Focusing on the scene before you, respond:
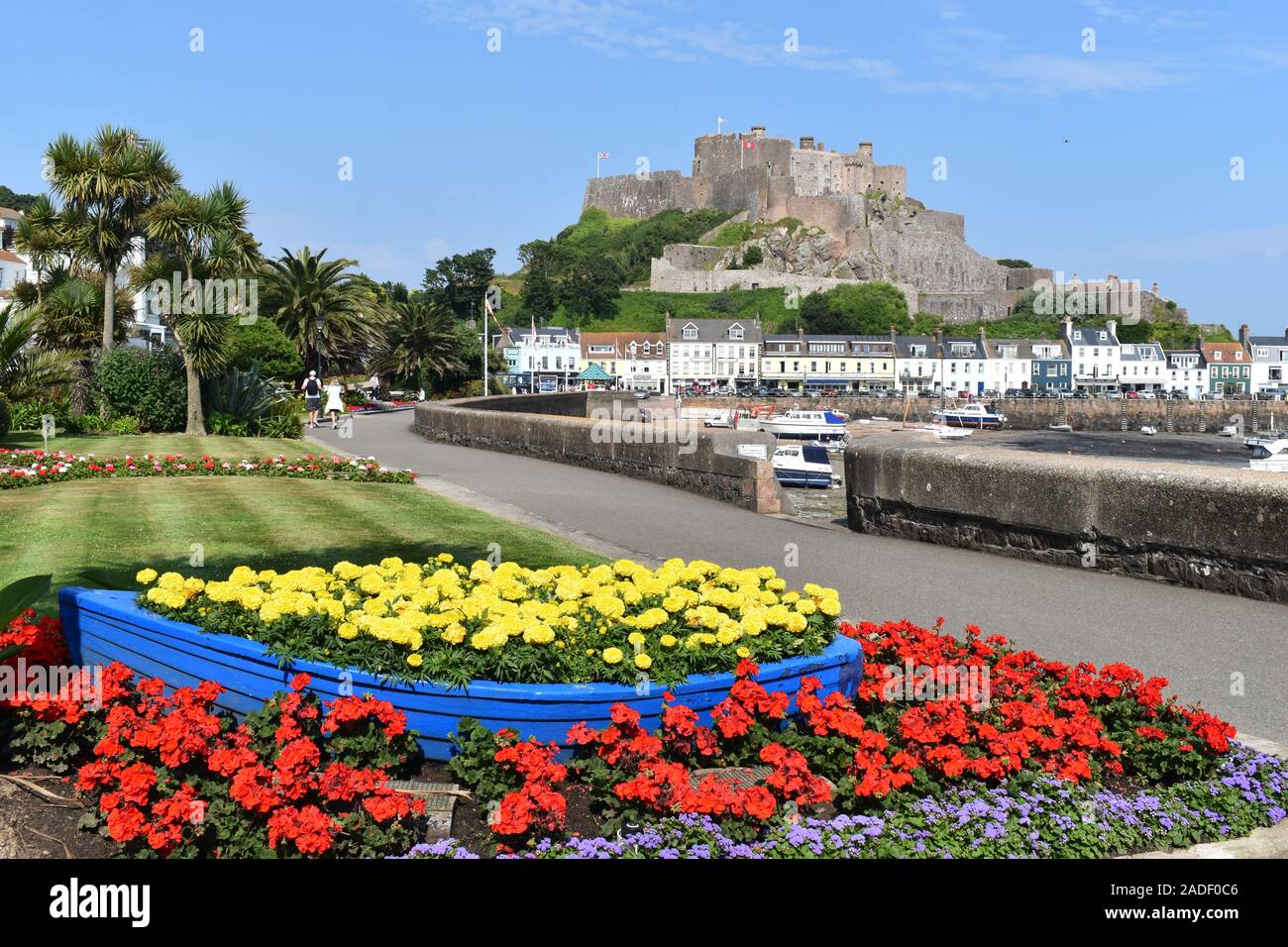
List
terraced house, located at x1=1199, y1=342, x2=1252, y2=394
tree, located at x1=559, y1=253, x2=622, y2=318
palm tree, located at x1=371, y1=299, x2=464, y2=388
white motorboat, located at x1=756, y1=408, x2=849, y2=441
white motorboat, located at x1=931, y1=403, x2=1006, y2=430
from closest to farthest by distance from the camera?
palm tree, located at x1=371, y1=299, x2=464, y2=388 < white motorboat, located at x1=756, y1=408, x2=849, y2=441 < white motorboat, located at x1=931, y1=403, x2=1006, y2=430 < terraced house, located at x1=1199, y1=342, x2=1252, y2=394 < tree, located at x1=559, y1=253, x2=622, y2=318

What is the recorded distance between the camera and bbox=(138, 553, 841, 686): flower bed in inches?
201

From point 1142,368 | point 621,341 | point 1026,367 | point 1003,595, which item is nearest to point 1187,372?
point 1142,368

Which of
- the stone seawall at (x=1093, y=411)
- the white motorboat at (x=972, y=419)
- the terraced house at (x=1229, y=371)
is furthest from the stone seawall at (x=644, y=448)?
the terraced house at (x=1229, y=371)

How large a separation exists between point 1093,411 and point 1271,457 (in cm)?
6715

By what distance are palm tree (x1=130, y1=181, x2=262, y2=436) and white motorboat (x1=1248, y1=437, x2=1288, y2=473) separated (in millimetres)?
29569

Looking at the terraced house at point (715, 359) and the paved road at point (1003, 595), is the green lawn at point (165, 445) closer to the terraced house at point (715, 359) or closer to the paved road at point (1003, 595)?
the paved road at point (1003, 595)

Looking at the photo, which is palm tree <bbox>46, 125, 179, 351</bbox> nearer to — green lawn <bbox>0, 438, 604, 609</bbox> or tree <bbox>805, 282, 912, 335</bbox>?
green lawn <bbox>0, 438, 604, 609</bbox>

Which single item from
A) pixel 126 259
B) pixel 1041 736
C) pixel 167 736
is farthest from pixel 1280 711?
pixel 126 259

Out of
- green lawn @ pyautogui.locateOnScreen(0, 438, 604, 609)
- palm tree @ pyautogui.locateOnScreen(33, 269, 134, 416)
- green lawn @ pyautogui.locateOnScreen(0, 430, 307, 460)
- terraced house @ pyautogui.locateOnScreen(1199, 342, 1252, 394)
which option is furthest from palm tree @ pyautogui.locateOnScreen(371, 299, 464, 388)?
terraced house @ pyautogui.locateOnScreen(1199, 342, 1252, 394)

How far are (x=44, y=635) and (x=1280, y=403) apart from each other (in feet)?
423

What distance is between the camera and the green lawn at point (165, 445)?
65.1 ft

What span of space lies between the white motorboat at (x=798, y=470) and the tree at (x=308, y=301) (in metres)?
19.8
